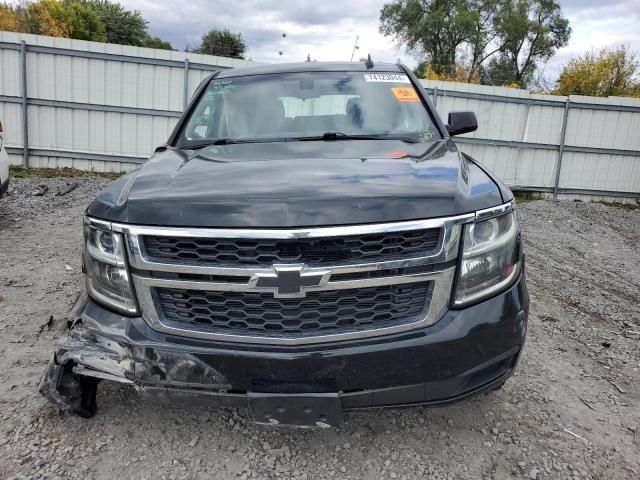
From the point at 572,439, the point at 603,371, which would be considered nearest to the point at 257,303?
the point at 572,439

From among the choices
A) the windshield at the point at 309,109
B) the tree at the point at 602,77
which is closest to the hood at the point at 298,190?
the windshield at the point at 309,109

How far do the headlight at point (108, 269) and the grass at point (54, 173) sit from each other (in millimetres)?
8670

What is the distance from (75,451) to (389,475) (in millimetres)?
1352

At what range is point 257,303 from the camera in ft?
6.13

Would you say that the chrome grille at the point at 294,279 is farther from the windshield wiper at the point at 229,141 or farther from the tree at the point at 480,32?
the tree at the point at 480,32

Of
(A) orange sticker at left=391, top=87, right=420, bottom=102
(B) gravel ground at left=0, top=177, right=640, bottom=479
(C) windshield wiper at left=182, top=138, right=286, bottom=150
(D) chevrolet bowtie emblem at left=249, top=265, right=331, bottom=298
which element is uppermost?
(A) orange sticker at left=391, top=87, right=420, bottom=102

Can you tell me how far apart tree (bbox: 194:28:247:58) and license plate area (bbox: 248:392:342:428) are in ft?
135

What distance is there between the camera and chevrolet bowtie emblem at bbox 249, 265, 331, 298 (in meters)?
1.79

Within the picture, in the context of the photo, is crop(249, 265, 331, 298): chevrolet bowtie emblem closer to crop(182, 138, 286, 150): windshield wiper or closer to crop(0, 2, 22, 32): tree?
crop(182, 138, 286, 150): windshield wiper

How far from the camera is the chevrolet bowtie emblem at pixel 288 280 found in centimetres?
179

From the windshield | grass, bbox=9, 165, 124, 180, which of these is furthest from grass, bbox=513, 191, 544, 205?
grass, bbox=9, 165, 124, 180

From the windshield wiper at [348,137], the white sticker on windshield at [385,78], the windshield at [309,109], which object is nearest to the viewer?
the windshield wiper at [348,137]

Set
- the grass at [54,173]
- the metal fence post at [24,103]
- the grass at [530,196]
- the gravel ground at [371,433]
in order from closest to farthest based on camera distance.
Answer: the gravel ground at [371,433], the grass at [54,173], the metal fence post at [24,103], the grass at [530,196]

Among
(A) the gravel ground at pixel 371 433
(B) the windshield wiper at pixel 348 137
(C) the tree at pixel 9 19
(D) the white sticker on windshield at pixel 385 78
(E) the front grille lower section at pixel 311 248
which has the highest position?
(C) the tree at pixel 9 19
